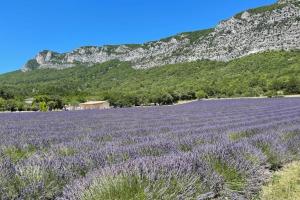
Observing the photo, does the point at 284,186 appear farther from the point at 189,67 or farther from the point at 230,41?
the point at 230,41

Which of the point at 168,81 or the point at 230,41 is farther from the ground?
the point at 230,41

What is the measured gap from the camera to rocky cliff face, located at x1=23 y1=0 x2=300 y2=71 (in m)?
99.4

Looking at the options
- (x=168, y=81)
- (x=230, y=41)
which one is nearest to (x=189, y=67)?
(x=230, y=41)

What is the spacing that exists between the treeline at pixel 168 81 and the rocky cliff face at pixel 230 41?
4555mm

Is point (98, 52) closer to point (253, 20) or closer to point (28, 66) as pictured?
point (28, 66)

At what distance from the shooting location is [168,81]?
97188mm

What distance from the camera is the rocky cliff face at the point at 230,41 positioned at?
3915 inches

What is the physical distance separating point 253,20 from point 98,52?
77.7 metres

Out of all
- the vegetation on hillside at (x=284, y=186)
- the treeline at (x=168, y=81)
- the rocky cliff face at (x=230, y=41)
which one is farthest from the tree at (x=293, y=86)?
the vegetation on hillside at (x=284, y=186)

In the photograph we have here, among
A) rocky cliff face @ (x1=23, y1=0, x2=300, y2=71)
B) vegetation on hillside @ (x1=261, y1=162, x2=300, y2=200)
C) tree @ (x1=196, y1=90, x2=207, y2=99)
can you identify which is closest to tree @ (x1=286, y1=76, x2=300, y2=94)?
tree @ (x1=196, y1=90, x2=207, y2=99)

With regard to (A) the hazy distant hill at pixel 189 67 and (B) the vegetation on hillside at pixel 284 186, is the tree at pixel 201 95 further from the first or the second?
(B) the vegetation on hillside at pixel 284 186

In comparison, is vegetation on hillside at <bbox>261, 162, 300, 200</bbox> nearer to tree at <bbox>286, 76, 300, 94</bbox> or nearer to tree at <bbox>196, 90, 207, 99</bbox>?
tree at <bbox>286, 76, 300, 94</bbox>

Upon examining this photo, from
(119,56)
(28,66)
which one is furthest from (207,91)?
(28,66)

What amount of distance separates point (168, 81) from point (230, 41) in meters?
25.8
